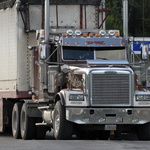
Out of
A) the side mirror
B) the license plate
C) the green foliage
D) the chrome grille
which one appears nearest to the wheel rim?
the chrome grille

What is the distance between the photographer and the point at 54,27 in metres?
24.5

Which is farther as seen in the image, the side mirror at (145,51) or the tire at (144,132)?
the side mirror at (145,51)

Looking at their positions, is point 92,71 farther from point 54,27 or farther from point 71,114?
point 54,27

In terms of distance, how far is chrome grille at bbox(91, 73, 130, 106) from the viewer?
2088 cm

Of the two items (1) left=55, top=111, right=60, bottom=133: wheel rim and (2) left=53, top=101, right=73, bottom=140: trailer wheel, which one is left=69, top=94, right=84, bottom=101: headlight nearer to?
(2) left=53, top=101, right=73, bottom=140: trailer wheel

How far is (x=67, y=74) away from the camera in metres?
21.9

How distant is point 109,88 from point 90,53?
181 centimetres

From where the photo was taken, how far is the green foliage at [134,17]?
6912 cm

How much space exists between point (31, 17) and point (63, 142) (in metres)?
5.89

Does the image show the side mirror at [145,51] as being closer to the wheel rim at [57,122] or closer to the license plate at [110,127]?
the license plate at [110,127]

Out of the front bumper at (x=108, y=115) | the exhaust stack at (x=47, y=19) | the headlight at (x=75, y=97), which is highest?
the exhaust stack at (x=47, y=19)

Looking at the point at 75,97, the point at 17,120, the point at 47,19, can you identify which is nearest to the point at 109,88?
the point at 75,97

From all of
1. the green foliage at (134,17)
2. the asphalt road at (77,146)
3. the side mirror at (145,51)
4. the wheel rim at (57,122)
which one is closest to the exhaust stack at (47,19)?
the wheel rim at (57,122)

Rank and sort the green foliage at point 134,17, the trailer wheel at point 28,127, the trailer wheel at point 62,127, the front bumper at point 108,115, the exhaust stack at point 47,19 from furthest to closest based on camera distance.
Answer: the green foliage at point 134,17, the trailer wheel at point 28,127, the exhaust stack at point 47,19, the trailer wheel at point 62,127, the front bumper at point 108,115
